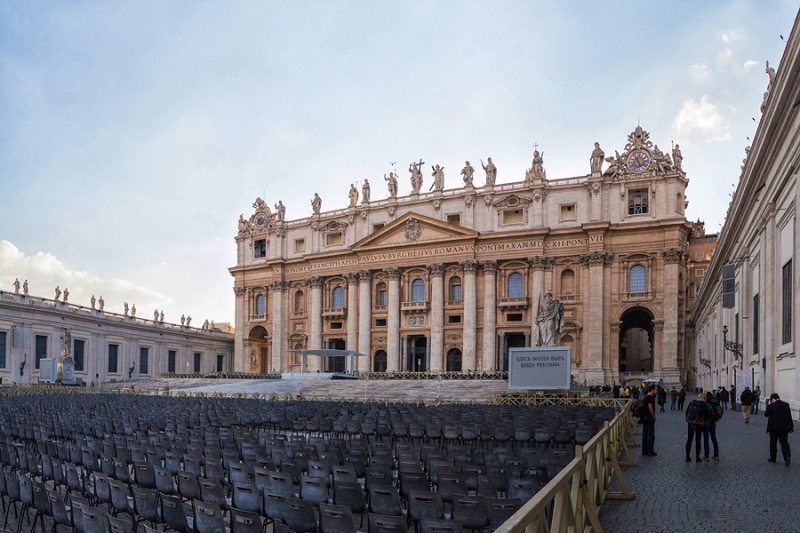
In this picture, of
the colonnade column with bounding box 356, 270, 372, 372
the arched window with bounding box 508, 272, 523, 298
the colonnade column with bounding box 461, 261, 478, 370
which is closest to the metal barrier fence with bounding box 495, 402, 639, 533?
the colonnade column with bounding box 461, 261, 478, 370

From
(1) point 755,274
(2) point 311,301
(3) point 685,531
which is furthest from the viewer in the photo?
(2) point 311,301

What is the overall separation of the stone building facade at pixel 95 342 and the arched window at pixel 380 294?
25.3m

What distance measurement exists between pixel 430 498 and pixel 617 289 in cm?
5400

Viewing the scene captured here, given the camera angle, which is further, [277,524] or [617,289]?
[617,289]

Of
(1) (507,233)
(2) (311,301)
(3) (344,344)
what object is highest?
(1) (507,233)

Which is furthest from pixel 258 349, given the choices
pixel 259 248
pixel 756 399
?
pixel 756 399

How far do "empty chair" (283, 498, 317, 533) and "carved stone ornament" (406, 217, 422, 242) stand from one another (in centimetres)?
5742

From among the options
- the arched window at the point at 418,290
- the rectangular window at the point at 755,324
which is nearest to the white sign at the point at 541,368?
the rectangular window at the point at 755,324

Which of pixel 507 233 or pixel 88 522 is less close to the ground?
pixel 507 233

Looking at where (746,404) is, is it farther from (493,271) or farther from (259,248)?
(259,248)

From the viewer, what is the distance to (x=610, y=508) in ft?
30.1

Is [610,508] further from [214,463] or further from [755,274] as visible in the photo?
[755,274]

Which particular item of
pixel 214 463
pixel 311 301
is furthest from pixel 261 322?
pixel 214 463

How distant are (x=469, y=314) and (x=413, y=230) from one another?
10992 millimetres
